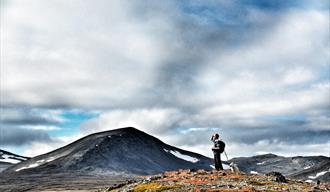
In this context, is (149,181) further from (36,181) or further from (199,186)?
(36,181)

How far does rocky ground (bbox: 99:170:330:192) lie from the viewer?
145ft

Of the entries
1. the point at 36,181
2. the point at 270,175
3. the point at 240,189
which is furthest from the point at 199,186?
the point at 36,181

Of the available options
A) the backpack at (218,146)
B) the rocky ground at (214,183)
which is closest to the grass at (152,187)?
the rocky ground at (214,183)

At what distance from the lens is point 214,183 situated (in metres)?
46.7

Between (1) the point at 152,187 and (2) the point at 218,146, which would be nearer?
(1) the point at 152,187

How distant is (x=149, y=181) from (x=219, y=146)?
8.95m

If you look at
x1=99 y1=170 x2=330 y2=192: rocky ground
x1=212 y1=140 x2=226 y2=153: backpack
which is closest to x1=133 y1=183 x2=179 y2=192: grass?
x1=99 y1=170 x2=330 y2=192: rocky ground

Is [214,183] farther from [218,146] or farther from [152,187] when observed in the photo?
[152,187]

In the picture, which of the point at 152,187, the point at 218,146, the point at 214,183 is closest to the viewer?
the point at 214,183

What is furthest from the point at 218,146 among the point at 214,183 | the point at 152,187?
the point at 152,187

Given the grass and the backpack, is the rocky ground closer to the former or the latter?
the grass

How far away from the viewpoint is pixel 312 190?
4541 cm

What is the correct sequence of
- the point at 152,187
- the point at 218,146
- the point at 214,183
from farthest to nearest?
the point at 218,146
the point at 152,187
the point at 214,183

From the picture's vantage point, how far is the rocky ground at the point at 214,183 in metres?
44.1
